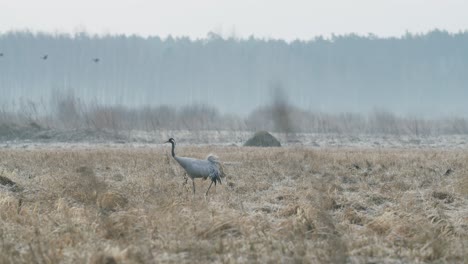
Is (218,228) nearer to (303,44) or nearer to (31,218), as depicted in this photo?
(31,218)

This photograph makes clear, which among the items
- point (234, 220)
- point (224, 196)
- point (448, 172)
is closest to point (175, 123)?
point (448, 172)

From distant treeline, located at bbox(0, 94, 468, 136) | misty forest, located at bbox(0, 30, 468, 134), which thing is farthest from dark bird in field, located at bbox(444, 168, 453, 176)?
misty forest, located at bbox(0, 30, 468, 134)

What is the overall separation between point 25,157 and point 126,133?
19138mm

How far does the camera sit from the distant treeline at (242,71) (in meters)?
93.0

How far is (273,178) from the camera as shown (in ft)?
44.7

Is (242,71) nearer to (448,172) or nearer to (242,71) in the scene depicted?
(242,71)

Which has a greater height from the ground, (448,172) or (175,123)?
(175,123)

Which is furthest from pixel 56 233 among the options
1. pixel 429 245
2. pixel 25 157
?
pixel 25 157

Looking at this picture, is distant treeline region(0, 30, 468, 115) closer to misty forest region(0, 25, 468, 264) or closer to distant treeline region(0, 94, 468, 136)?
distant treeline region(0, 94, 468, 136)

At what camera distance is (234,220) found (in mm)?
7180

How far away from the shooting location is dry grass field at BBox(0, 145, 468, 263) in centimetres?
600

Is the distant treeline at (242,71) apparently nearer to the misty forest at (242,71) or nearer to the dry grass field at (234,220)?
the misty forest at (242,71)

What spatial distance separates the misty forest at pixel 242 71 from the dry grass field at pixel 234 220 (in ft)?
238

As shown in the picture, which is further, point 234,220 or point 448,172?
point 448,172
